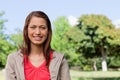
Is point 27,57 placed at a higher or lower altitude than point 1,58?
higher

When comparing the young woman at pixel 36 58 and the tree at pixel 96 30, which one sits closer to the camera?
the young woman at pixel 36 58

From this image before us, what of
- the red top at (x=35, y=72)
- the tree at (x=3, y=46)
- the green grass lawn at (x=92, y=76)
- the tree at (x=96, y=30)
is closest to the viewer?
the red top at (x=35, y=72)

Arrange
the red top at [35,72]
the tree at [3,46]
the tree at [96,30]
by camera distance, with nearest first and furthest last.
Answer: the red top at [35,72] < the tree at [96,30] < the tree at [3,46]

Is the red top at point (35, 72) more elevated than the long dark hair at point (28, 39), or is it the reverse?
the long dark hair at point (28, 39)

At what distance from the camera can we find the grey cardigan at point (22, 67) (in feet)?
10.1

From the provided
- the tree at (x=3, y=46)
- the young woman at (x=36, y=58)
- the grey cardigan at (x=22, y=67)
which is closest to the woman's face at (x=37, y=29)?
the young woman at (x=36, y=58)

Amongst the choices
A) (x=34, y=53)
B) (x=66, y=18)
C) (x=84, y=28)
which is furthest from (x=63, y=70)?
(x=66, y=18)

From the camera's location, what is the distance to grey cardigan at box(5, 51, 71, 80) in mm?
3076

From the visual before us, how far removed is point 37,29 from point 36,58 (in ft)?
0.77

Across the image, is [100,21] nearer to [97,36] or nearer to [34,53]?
[97,36]

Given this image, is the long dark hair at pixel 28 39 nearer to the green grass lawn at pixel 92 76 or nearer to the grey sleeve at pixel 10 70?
the grey sleeve at pixel 10 70

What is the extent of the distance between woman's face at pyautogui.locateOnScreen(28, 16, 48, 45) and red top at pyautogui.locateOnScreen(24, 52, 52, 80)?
6.4 inches

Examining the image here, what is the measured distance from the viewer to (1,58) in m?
61.7

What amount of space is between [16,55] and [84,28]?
45747mm
